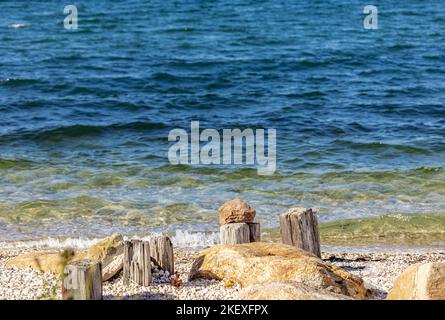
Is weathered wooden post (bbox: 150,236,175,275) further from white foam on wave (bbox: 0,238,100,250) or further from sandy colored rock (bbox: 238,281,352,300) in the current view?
white foam on wave (bbox: 0,238,100,250)

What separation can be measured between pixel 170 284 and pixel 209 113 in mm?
12174

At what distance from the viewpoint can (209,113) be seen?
2102 centimetres

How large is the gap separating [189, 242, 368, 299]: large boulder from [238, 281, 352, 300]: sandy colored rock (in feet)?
2.23

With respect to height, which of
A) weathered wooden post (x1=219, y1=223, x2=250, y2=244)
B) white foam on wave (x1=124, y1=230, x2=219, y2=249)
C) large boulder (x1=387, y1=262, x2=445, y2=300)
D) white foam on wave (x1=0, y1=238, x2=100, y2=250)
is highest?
large boulder (x1=387, y1=262, x2=445, y2=300)

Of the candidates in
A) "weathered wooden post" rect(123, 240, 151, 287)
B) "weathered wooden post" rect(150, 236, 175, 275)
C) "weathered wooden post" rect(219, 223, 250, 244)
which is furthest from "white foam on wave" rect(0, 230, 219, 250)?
"weathered wooden post" rect(123, 240, 151, 287)

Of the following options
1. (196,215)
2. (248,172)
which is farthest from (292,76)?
(196,215)

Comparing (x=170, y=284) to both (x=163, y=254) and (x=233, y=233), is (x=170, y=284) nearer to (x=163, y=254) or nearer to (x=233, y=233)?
(x=163, y=254)

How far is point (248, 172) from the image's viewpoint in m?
15.8

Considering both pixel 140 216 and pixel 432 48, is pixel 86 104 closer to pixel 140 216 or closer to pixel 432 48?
pixel 140 216

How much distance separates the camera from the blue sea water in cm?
1412

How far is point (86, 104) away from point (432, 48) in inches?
521

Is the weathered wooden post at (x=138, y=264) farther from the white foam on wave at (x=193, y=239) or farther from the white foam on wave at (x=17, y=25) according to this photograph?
the white foam on wave at (x=17, y=25)

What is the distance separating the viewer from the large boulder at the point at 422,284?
300 inches

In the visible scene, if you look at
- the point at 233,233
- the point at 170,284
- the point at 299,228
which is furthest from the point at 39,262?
the point at 299,228
